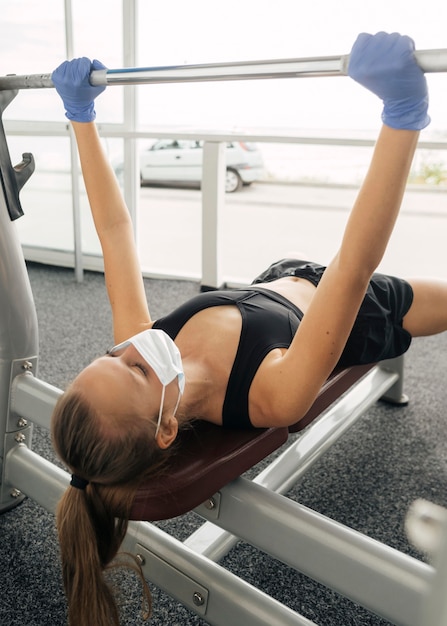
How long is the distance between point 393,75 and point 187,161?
226 inches

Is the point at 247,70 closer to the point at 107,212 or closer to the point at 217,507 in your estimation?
the point at 107,212

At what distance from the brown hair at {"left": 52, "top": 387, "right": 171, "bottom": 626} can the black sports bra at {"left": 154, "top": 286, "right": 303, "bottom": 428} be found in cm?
21

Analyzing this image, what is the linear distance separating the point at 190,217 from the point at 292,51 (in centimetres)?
336

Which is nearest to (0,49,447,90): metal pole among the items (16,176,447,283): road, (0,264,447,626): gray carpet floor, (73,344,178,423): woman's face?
(73,344,178,423): woman's face

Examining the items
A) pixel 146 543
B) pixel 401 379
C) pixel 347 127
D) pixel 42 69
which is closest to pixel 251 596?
pixel 146 543

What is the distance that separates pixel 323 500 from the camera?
5.43 ft

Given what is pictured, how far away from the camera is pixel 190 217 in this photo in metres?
6.46

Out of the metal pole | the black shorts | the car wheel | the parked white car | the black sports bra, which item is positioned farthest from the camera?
the car wheel

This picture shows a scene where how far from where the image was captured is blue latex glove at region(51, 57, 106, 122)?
50.1 inches

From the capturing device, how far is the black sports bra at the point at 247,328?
3.72 ft

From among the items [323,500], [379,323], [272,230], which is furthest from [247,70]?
[272,230]

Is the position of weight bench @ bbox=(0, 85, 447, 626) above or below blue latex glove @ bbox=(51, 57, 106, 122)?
below

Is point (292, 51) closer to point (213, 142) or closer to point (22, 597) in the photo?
point (213, 142)

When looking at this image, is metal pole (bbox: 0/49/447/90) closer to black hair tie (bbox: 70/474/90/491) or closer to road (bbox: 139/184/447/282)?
black hair tie (bbox: 70/474/90/491)
